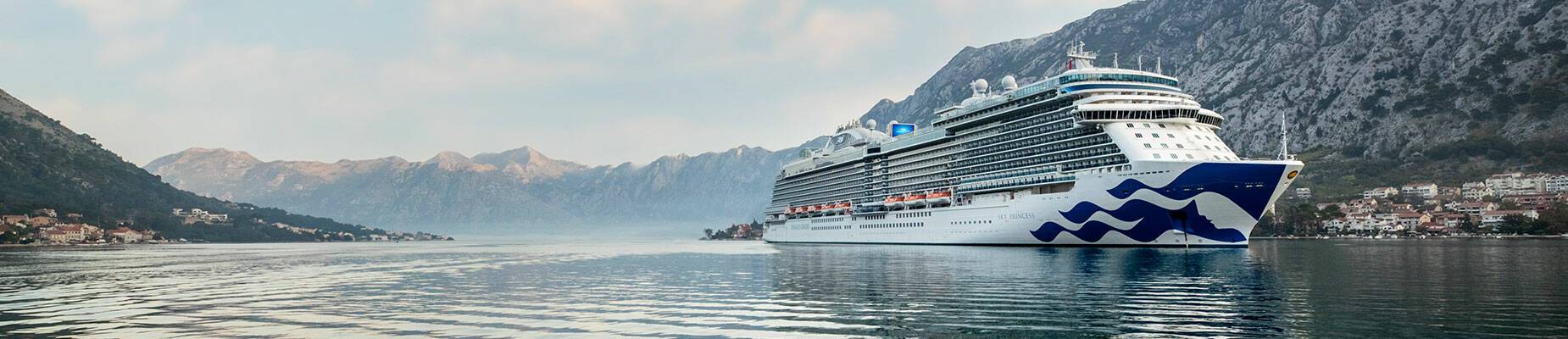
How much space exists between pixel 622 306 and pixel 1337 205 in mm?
151970

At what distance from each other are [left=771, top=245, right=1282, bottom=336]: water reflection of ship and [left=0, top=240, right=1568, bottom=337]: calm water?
0.10m

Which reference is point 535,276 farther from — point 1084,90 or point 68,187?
point 68,187

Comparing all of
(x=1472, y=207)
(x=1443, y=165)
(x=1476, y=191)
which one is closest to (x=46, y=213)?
(x=1472, y=207)

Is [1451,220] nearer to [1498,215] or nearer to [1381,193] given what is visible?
[1498,215]

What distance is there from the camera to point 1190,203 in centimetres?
6544

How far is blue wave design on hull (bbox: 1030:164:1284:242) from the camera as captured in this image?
209 ft

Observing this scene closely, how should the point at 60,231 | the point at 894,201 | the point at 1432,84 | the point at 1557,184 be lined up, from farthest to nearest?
1. the point at 1432,84
2. the point at 60,231
3. the point at 1557,184
4. the point at 894,201

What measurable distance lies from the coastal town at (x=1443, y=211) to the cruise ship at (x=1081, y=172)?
72557mm

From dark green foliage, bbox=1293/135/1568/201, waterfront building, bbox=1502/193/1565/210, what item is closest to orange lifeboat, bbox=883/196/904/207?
waterfront building, bbox=1502/193/1565/210

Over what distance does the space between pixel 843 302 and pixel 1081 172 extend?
44.6 m

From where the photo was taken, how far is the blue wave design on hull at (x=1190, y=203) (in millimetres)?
63625

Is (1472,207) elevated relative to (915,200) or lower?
lower

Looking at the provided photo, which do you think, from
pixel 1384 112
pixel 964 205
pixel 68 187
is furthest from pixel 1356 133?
pixel 68 187

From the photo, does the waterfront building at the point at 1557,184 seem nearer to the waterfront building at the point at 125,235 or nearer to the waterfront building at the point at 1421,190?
the waterfront building at the point at 1421,190
